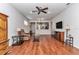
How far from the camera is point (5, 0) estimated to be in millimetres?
3514

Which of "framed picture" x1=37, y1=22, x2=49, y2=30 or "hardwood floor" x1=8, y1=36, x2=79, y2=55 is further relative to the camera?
"framed picture" x1=37, y1=22, x2=49, y2=30

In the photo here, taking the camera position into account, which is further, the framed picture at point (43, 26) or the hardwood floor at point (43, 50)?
the framed picture at point (43, 26)

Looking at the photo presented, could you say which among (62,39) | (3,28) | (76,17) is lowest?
(62,39)

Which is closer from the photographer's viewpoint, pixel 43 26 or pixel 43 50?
pixel 43 50

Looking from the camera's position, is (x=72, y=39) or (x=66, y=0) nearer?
(x=66, y=0)

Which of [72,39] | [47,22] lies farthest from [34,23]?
[72,39]

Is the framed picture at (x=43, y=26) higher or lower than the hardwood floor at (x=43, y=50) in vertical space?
higher

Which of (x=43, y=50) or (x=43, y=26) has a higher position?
(x=43, y=26)

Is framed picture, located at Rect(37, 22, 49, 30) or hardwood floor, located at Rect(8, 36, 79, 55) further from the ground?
framed picture, located at Rect(37, 22, 49, 30)

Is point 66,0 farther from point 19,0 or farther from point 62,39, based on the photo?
point 62,39
